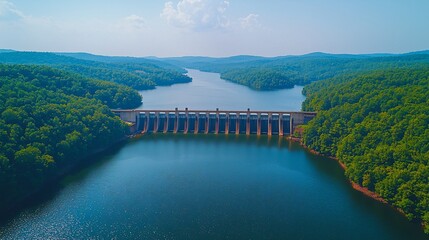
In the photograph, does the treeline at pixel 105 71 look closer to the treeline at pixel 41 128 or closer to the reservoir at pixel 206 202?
the treeline at pixel 41 128

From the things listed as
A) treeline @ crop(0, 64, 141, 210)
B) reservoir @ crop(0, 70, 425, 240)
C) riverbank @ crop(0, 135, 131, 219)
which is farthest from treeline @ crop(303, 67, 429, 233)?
treeline @ crop(0, 64, 141, 210)

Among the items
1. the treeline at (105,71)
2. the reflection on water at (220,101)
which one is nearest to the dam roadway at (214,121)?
the reflection on water at (220,101)

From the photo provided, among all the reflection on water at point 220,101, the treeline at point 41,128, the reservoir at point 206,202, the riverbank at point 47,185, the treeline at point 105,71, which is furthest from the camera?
the treeline at point 105,71

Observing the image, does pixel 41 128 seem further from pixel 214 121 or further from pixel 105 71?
pixel 105 71

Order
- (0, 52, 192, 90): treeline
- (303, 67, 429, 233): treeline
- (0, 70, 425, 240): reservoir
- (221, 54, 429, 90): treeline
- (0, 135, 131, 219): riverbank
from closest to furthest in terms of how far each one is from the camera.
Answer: (0, 70, 425, 240): reservoir
(303, 67, 429, 233): treeline
(0, 135, 131, 219): riverbank
(0, 52, 192, 90): treeline
(221, 54, 429, 90): treeline

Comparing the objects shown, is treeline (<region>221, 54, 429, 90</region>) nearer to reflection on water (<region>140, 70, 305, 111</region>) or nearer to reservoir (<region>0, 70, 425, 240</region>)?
reflection on water (<region>140, 70, 305, 111</region>)

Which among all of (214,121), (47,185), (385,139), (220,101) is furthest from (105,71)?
(385,139)
